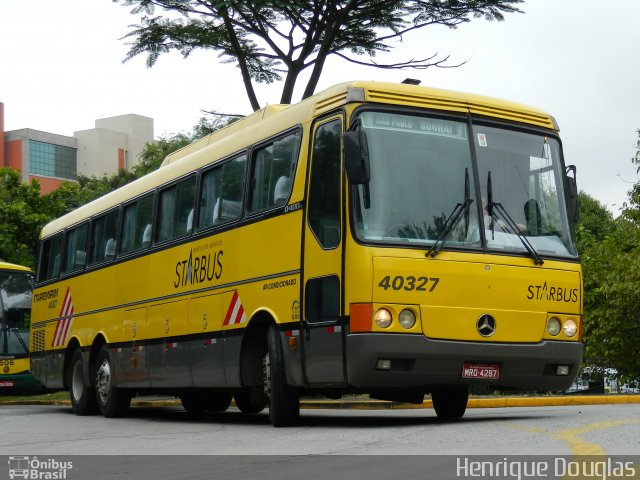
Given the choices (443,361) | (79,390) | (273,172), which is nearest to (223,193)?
(273,172)

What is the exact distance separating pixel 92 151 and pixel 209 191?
78.5m

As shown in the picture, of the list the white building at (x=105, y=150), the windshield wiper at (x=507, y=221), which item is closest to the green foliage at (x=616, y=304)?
the windshield wiper at (x=507, y=221)

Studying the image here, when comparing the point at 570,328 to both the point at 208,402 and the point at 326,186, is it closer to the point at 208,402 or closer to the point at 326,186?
the point at 326,186

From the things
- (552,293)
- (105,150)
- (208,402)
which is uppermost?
(105,150)

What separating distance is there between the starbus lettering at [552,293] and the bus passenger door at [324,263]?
2.01m

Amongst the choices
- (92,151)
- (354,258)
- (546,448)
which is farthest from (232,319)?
(92,151)

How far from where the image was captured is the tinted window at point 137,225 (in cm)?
1708

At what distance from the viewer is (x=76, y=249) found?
20422mm

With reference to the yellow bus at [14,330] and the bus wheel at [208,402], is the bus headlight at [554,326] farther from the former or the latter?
the yellow bus at [14,330]

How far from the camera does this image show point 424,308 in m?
11.4

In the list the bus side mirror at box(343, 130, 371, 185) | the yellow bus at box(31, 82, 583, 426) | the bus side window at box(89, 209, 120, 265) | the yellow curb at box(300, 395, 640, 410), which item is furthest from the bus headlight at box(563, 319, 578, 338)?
the bus side window at box(89, 209, 120, 265)

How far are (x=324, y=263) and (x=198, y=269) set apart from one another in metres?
3.53

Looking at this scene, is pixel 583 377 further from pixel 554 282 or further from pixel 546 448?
pixel 546 448
